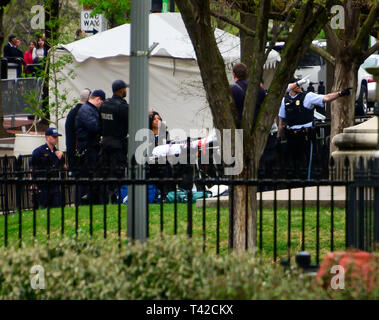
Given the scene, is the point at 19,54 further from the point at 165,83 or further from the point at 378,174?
the point at 378,174

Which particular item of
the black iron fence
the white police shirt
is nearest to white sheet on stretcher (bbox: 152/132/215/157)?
the black iron fence

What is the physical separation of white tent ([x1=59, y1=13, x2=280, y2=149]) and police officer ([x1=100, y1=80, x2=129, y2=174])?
6.03 metres

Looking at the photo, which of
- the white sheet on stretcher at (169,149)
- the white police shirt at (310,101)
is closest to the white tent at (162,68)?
the white police shirt at (310,101)

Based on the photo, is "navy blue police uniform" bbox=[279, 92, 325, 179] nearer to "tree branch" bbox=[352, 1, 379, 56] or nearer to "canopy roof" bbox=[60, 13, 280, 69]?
"tree branch" bbox=[352, 1, 379, 56]

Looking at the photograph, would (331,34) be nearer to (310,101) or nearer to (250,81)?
(310,101)

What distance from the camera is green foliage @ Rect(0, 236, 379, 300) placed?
5598 mm

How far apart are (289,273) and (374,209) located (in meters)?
1.44

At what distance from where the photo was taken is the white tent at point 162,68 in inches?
798

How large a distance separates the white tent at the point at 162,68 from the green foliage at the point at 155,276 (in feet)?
46.0

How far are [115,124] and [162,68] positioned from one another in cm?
671

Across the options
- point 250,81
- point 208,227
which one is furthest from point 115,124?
point 250,81

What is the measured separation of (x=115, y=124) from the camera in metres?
14.0
